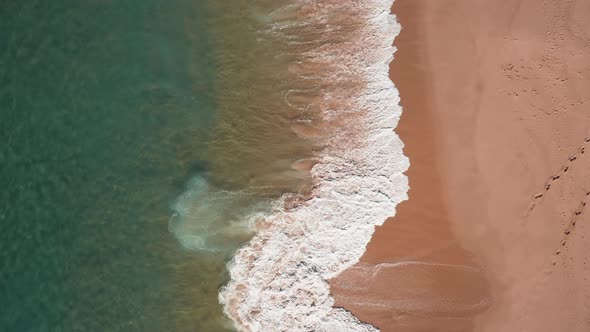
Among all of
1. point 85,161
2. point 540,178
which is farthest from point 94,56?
point 540,178

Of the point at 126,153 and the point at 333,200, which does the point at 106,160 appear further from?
the point at 333,200

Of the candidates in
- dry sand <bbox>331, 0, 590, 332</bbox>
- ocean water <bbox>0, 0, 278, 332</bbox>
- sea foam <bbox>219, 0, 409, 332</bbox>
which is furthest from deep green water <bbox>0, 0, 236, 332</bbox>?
dry sand <bbox>331, 0, 590, 332</bbox>

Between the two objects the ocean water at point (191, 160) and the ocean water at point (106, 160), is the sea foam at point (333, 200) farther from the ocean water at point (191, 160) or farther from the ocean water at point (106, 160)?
the ocean water at point (106, 160)

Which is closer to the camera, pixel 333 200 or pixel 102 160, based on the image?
pixel 333 200

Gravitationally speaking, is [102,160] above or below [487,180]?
below

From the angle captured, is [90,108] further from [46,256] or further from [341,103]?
[341,103]

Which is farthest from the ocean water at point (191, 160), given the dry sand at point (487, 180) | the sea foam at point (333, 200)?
the dry sand at point (487, 180)

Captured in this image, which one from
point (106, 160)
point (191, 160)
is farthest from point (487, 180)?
point (106, 160)
